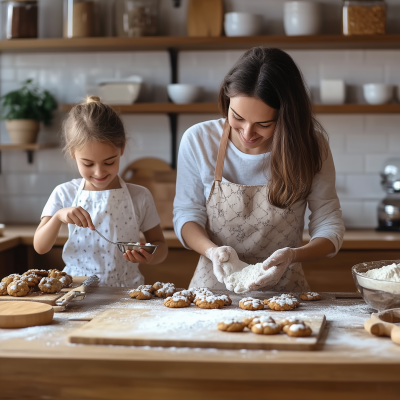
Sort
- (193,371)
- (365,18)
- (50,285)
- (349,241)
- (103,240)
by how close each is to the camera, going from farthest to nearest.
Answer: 1. (365,18)
2. (349,241)
3. (103,240)
4. (50,285)
5. (193,371)

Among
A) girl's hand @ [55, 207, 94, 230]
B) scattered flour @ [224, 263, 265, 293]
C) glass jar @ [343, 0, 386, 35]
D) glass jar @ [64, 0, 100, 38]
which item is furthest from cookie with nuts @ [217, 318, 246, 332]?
glass jar @ [64, 0, 100, 38]

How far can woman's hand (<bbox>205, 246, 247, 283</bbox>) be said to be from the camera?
5.17 ft

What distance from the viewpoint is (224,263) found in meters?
1.59

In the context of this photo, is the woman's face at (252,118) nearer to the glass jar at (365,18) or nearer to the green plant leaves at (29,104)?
the glass jar at (365,18)

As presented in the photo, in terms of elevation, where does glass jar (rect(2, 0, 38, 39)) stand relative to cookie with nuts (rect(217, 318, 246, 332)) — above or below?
above

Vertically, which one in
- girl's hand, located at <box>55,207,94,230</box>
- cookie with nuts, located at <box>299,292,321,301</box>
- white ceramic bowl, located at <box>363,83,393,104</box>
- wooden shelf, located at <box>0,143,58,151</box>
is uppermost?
white ceramic bowl, located at <box>363,83,393,104</box>

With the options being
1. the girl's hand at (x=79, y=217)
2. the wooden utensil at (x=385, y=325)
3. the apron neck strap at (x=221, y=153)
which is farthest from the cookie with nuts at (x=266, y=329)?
the apron neck strap at (x=221, y=153)

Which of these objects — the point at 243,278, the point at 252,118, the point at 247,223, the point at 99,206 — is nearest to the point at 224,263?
the point at 243,278

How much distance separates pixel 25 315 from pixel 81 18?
2.27 metres

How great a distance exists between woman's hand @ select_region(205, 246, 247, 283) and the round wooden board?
19.3 inches

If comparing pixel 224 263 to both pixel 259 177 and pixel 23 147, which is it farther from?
pixel 23 147

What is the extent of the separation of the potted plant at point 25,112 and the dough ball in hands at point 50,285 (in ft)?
6.29

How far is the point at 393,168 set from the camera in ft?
10.1

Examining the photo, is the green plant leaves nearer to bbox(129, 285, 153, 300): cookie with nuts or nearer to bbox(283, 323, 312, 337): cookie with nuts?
bbox(129, 285, 153, 300): cookie with nuts
